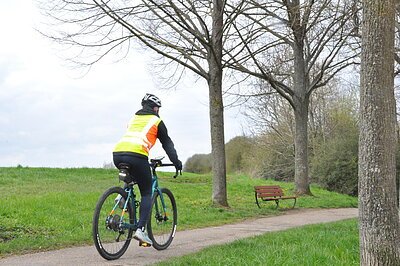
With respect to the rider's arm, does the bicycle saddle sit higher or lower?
lower

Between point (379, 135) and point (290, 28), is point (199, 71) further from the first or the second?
point (379, 135)

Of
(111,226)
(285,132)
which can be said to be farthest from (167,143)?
(285,132)

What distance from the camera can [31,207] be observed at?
1168 centimetres

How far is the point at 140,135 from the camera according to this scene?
6.89m

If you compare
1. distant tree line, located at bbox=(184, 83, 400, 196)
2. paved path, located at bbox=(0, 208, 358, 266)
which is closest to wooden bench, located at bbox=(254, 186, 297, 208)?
paved path, located at bbox=(0, 208, 358, 266)

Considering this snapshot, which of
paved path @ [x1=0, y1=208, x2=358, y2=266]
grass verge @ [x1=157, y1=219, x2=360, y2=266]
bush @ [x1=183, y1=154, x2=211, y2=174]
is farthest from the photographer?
bush @ [x1=183, y1=154, x2=211, y2=174]

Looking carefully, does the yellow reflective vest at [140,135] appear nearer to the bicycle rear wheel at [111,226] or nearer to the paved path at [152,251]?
the bicycle rear wheel at [111,226]

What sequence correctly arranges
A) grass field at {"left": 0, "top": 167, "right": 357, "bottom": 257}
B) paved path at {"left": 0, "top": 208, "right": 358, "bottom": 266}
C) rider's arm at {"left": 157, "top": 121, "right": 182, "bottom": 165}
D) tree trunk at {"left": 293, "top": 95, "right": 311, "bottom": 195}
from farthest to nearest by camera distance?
tree trunk at {"left": 293, "top": 95, "right": 311, "bottom": 195}
grass field at {"left": 0, "top": 167, "right": 357, "bottom": 257}
rider's arm at {"left": 157, "top": 121, "right": 182, "bottom": 165}
paved path at {"left": 0, "top": 208, "right": 358, "bottom": 266}

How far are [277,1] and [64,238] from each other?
12.4m

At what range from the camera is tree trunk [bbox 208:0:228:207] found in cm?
1522

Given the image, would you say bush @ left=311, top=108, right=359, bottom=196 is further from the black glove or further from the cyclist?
the cyclist

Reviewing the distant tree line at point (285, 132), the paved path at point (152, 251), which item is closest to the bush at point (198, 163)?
the distant tree line at point (285, 132)

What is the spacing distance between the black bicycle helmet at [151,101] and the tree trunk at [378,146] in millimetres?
2868

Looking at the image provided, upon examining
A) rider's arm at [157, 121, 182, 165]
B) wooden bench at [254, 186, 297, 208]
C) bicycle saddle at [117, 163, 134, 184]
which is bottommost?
wooden bench at [254, 186, 297, 208]
